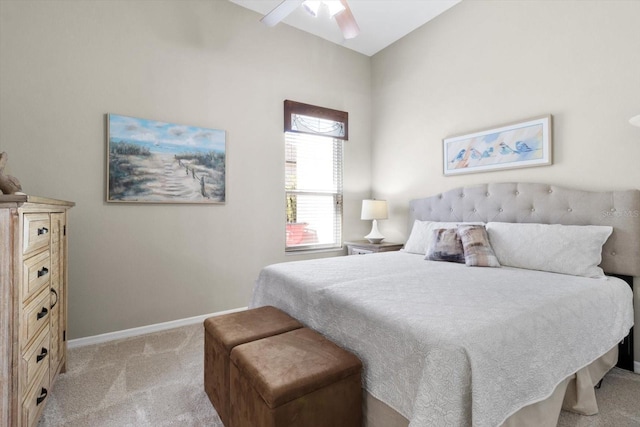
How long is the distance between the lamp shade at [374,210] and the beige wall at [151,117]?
1.04 meters

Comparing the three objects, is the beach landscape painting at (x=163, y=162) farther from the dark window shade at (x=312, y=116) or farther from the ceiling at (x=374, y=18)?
the ceiling at (x=374, y=18)

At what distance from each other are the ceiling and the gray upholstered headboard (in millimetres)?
1965

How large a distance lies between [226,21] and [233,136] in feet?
3.81

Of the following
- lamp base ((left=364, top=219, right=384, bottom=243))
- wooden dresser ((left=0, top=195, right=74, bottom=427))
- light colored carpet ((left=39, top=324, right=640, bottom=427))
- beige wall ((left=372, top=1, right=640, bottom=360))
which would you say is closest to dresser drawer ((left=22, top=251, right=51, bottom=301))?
wooden dresser ((left=0, top=195, right=74, bottom=427))

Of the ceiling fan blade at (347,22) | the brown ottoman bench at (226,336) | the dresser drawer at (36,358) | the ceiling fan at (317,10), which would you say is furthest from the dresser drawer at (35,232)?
the ceiling fan blade at (347,22)

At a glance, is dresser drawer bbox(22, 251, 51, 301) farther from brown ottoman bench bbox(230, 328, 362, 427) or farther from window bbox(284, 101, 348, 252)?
window bbox(284, 101, 348, 252)

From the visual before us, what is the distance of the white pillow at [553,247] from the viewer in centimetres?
206

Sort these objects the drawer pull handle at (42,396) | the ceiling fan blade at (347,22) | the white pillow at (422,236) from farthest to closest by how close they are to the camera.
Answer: the white pillow at (422,236) → the ceiling fan blade at (347,22) → the drawer pull handle at (42,396)

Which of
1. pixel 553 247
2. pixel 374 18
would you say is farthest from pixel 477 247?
pixel 374 18

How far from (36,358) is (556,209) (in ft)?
11.2

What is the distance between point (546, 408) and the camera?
132 centimetres

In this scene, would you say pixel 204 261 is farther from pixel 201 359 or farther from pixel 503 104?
pixel 503 104

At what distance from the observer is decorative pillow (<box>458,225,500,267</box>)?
7.66 feet

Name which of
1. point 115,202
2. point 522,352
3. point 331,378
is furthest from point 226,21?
point 522,352
